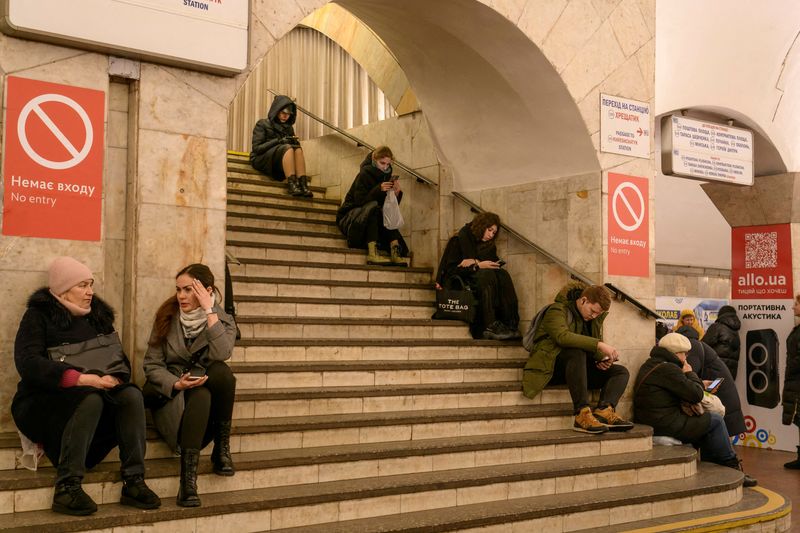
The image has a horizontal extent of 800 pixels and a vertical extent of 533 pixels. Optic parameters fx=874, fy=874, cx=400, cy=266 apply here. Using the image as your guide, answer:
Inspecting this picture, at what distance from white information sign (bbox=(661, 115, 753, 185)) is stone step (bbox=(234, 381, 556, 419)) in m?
2.91

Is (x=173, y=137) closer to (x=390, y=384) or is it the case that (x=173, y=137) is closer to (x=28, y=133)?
(x=28, y=133)

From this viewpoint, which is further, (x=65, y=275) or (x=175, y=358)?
(x=175, y=358)

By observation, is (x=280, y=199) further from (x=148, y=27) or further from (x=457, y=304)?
(x=148, y=27)

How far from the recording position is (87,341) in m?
4.27

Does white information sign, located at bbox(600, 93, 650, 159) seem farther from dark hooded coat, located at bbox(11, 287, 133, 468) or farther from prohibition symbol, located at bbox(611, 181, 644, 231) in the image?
dark hooded coat, located at bbox(11, 287, 133, 468)

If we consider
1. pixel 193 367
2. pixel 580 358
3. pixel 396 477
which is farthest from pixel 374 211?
pixel 193 367

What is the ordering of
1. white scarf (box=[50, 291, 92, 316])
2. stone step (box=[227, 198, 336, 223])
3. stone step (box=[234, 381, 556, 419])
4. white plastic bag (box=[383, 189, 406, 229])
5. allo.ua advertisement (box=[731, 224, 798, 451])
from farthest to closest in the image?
1. allo.ua advertisement (box=[731, 224, 798, 451])
2. stone step (box=[227, 198, 336, 223])
3. white plastic bag (box=[383, 189, 406, 229])
4. stone step (box=[234, 381, 556, 419])
5. white scarf (box=[50, 291, 92, 316])

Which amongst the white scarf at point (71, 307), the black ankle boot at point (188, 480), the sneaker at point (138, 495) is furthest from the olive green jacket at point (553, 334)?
the white scarf at point (71, 307)

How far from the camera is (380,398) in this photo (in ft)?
19.2

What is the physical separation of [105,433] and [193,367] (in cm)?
58

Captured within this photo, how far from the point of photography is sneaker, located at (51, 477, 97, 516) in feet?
12.9

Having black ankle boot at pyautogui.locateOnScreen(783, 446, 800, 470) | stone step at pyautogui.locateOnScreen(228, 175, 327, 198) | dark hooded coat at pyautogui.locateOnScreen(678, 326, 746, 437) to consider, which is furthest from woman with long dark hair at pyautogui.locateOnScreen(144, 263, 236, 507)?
black ankle boot at pyautogui.locateOnScreen(783, 446, 800, 470)

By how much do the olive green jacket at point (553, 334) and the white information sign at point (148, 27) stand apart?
9.71 feet

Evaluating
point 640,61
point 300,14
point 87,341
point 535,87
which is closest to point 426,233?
point 535,87
